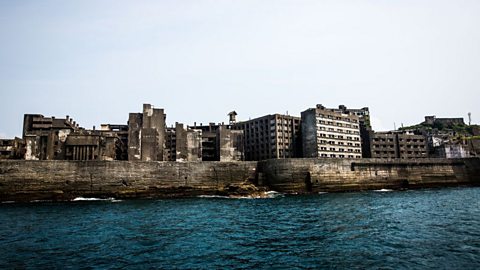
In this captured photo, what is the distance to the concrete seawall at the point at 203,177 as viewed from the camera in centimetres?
5472

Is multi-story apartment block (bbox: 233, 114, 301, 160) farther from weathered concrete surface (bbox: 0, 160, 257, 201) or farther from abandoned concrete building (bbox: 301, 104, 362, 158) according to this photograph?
weathered concrete surface (bbox: 0, 160, 257, 201)

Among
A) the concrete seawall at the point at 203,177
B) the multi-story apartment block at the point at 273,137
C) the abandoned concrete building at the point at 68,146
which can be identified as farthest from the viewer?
the multi-story apartment block at the point at 273,137

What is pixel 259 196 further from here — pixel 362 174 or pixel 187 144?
pixel 187 144

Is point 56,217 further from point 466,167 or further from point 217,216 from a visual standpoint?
point 466,167

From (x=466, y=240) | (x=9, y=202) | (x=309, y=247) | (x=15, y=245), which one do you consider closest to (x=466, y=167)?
(x=466, y=240)

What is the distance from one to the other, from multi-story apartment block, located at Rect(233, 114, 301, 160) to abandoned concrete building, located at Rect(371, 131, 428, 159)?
3203 centimetres

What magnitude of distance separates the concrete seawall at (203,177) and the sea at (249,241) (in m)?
22.4

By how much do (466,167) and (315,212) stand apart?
71.3 meters

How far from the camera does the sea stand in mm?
16453

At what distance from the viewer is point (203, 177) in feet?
210

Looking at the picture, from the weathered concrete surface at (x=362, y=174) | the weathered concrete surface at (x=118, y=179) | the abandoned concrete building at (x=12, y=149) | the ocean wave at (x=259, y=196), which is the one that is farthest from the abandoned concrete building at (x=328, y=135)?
the abandoned concrete building at (x=12, y=149)

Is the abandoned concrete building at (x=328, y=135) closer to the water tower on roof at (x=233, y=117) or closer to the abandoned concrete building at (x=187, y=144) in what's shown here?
the water tower on roof at (x=233, y=117)

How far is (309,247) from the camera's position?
1950 centimetres

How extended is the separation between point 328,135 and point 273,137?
18.3 meters
